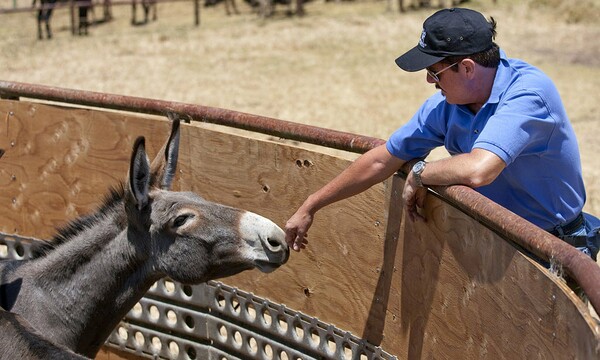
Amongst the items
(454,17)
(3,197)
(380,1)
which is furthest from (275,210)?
(380,1)

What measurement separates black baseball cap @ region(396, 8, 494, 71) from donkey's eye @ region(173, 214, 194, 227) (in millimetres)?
1158

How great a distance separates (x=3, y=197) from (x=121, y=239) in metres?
2.22

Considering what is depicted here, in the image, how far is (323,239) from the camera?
190 inches

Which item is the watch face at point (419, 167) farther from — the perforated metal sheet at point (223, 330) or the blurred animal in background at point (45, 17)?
the blurred animal in background at point (45, 17)

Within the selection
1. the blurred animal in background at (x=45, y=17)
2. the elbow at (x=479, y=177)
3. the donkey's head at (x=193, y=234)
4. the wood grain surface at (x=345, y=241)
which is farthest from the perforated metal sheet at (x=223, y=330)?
the blurred animal in background at (x=45, y=17)

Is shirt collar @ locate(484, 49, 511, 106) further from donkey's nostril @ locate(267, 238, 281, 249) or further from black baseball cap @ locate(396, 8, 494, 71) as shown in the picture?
donkey's nostril @ locate(267, 238, 281, 249)

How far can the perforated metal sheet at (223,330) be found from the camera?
4.88m

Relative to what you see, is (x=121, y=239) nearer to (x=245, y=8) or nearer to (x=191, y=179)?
(x=191, y=179)

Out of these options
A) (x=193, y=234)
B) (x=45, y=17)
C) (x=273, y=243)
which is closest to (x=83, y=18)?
(x=45, y=17)

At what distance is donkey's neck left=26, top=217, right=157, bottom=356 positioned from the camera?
430 centimetres

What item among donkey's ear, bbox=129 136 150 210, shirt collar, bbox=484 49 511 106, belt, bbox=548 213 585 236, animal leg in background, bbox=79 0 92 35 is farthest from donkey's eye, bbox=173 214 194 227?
animal leg in background, bbox=79 0 92 35

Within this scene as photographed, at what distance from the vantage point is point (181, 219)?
4191mm

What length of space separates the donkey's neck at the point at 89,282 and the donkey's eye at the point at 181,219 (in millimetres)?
252

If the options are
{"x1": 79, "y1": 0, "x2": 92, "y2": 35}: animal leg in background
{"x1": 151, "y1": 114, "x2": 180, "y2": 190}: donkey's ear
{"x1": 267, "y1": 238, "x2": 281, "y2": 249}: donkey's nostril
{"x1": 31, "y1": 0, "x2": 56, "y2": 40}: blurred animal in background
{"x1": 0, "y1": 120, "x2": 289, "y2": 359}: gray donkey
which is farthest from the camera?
{"x1": 79, "y1": 0, "x2": 92, "y2": 35}: animal leg in background
